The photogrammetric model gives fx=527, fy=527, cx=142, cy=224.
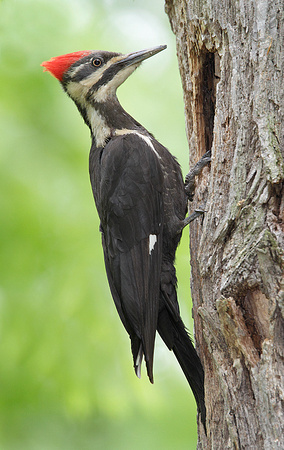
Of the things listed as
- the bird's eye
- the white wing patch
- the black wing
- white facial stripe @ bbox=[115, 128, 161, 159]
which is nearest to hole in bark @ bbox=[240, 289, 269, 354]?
the black wing

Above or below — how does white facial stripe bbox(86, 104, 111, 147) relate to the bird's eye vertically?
below

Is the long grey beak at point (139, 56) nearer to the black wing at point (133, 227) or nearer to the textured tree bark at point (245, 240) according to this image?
the black wing at point (133, 227)

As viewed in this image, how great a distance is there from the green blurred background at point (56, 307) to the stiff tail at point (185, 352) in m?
0.39

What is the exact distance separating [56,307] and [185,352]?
0.89 meters

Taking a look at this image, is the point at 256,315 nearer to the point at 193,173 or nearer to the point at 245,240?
the point at 245,240

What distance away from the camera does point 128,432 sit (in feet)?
9.54

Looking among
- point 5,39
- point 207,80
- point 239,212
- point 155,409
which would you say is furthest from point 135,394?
point 5,39

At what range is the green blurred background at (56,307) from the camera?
2834mm

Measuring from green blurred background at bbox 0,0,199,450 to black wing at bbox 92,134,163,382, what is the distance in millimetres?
357

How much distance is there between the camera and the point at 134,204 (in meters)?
2.58

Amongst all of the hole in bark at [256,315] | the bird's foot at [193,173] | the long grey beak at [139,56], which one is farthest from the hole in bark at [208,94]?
the hole in bark at [256,315]

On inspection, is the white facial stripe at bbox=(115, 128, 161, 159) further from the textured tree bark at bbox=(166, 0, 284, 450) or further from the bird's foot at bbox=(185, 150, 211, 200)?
the textured tree bark at bbox=(166, 0, 284, 450)

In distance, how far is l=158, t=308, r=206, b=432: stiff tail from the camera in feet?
7.18

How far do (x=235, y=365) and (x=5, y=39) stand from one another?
2.39 metres
